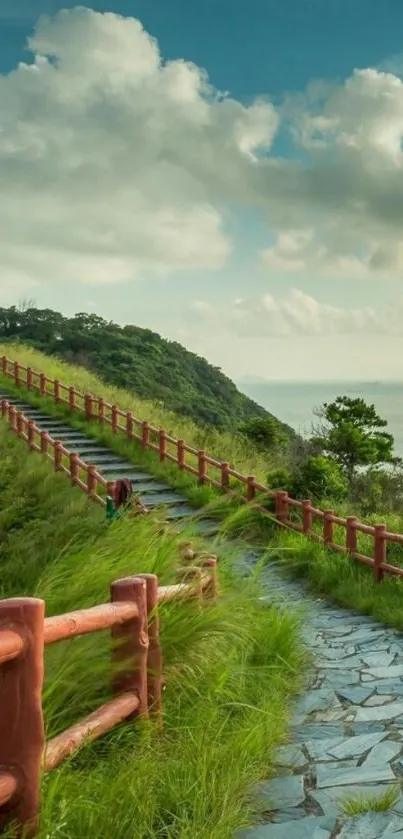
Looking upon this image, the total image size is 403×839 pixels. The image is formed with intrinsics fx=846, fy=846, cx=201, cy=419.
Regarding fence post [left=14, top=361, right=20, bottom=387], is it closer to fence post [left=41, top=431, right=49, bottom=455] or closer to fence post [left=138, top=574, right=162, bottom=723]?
fence post [left=41, top=431, right=49, bottom=455]

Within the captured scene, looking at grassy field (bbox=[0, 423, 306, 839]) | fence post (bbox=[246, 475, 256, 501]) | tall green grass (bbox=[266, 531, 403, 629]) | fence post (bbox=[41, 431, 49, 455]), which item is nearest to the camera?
grassy field (bbox=[0, 423, 306, 839])

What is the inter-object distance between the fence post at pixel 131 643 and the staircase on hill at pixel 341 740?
844 mm

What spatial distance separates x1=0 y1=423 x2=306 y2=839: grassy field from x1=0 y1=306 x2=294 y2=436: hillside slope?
30.4 metres

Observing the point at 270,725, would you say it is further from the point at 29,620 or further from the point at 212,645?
the point at 29,620

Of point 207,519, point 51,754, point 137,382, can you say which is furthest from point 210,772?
point 137,382

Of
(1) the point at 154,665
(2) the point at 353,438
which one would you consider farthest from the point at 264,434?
(1) the point at 154,665

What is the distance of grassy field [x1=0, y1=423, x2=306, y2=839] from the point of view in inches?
138

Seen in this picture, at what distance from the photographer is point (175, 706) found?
483cm

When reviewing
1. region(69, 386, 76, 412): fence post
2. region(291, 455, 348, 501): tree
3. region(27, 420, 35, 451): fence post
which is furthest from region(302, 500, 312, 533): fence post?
region(69, 386, 76, 412): fence post

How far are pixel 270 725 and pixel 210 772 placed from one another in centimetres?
107

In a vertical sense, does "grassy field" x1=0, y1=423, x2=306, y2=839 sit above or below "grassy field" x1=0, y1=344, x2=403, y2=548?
below

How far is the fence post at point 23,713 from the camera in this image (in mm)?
3074

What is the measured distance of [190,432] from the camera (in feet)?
72.6

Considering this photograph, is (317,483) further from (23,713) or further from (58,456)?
(23,713)
